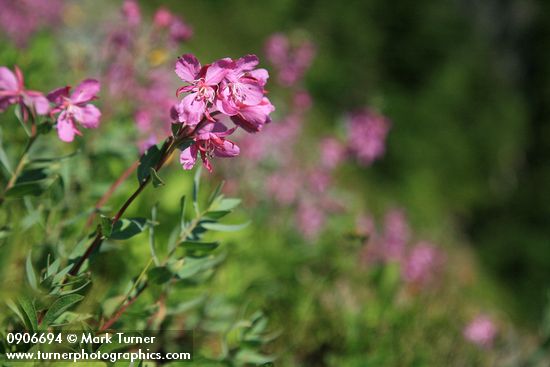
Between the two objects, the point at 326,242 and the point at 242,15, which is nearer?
the point at 326,242

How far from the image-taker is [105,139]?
1.97 metres

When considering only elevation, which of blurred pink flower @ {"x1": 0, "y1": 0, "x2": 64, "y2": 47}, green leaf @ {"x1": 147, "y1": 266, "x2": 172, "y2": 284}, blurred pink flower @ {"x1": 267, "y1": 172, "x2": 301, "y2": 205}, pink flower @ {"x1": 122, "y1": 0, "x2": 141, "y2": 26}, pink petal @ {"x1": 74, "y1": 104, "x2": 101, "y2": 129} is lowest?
green leaf @ {"x1": 147, "y1": 266, "x2": 172, "y2": 284}

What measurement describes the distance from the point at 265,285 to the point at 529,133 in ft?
50.6

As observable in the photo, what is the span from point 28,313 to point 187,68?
61 centimetres

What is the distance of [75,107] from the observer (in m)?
1.20

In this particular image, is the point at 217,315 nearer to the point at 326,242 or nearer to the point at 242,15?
the point at 326,242

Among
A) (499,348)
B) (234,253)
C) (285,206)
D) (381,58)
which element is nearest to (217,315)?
(234,253)

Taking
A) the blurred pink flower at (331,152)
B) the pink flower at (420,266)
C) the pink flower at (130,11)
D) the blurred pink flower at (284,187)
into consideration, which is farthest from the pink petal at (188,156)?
the pink flower at (420,266)

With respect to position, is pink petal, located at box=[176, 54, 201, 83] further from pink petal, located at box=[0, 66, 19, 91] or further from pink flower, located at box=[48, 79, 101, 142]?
pink petal, located at box=[0, 66, 19, 91]

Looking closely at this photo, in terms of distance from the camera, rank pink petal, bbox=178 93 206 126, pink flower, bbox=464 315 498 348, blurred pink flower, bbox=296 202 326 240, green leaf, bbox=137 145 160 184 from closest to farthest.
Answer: pink petal, bbox=178 93 206 126 < green leaf, bbox=137 145 160 184 < pink flower, bbox=464 315 498 348 < blurred pink flower, bbox=296 202 326 240

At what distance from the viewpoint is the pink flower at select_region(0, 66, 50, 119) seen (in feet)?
3.80

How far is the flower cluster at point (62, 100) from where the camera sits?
45.9 inches

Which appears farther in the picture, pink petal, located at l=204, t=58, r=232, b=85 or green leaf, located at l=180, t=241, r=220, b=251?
green leaf, located at l=180, t=241, r=220, b=251

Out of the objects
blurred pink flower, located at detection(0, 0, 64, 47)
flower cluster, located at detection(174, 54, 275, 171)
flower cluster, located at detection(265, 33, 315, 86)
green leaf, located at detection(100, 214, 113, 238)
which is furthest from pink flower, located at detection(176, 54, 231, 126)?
blurred pink flower, located at detection(0, 0, 64, 47)
